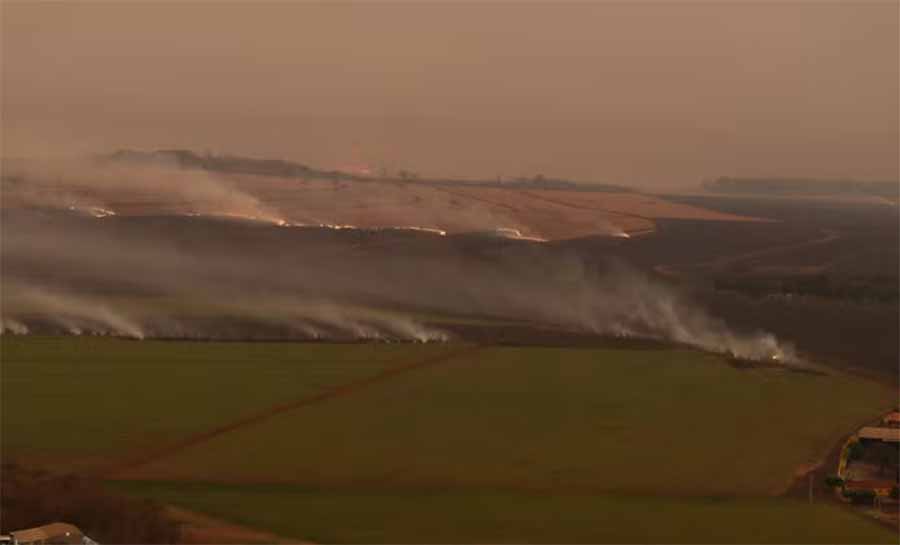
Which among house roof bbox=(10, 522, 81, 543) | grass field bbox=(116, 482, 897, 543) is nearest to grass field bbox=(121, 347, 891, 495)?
grass field bbox=(116, 482, 897, 543)

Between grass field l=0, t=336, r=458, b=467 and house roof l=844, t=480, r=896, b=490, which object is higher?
house roof l=844, t=480, r=896, b=490

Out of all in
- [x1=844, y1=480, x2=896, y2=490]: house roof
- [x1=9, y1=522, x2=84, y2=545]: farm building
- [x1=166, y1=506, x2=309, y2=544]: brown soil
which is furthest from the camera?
[x1=844, y1=480, x2=896, y2=490]: house roof

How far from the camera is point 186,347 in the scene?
49.4 feet

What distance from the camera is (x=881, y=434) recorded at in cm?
1174

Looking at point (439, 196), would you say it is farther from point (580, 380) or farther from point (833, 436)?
point (833, 436)

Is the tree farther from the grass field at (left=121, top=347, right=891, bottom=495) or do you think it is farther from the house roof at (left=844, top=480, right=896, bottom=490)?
the house roof at (left=844, top=480, right=896, bottom=490)

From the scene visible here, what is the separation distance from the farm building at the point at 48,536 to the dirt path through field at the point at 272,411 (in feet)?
11.9

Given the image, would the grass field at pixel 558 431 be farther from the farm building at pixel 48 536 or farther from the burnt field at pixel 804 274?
the farm building at pixel 48 536

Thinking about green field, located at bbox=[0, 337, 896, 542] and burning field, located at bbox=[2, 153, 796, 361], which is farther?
burning field, located at bbox=[2, 153, 796, 361]

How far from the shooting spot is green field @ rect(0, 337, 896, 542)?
373 inches

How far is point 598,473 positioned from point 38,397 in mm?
5648

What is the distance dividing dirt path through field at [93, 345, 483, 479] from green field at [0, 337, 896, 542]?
9 centimetres

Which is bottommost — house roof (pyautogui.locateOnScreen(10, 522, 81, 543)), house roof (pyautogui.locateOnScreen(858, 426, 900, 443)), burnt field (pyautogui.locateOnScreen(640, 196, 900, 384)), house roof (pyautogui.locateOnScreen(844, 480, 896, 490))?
house roof (pyautogui.locateOnScreen(844, 480, 896, 490))

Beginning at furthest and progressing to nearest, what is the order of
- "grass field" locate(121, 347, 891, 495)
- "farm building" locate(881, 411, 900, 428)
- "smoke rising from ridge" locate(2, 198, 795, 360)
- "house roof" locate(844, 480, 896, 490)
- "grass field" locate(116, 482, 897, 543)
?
"smoke rising from ridge" locate(2, 198, 795, 360) < "farm building" locate(881, 411, 900, 428) < "grass field" locate(121, 347, 891, 495) < "house roof" locate(844, 480, 896, 490) < "grass field" locate(116, 482, 897, 543)
